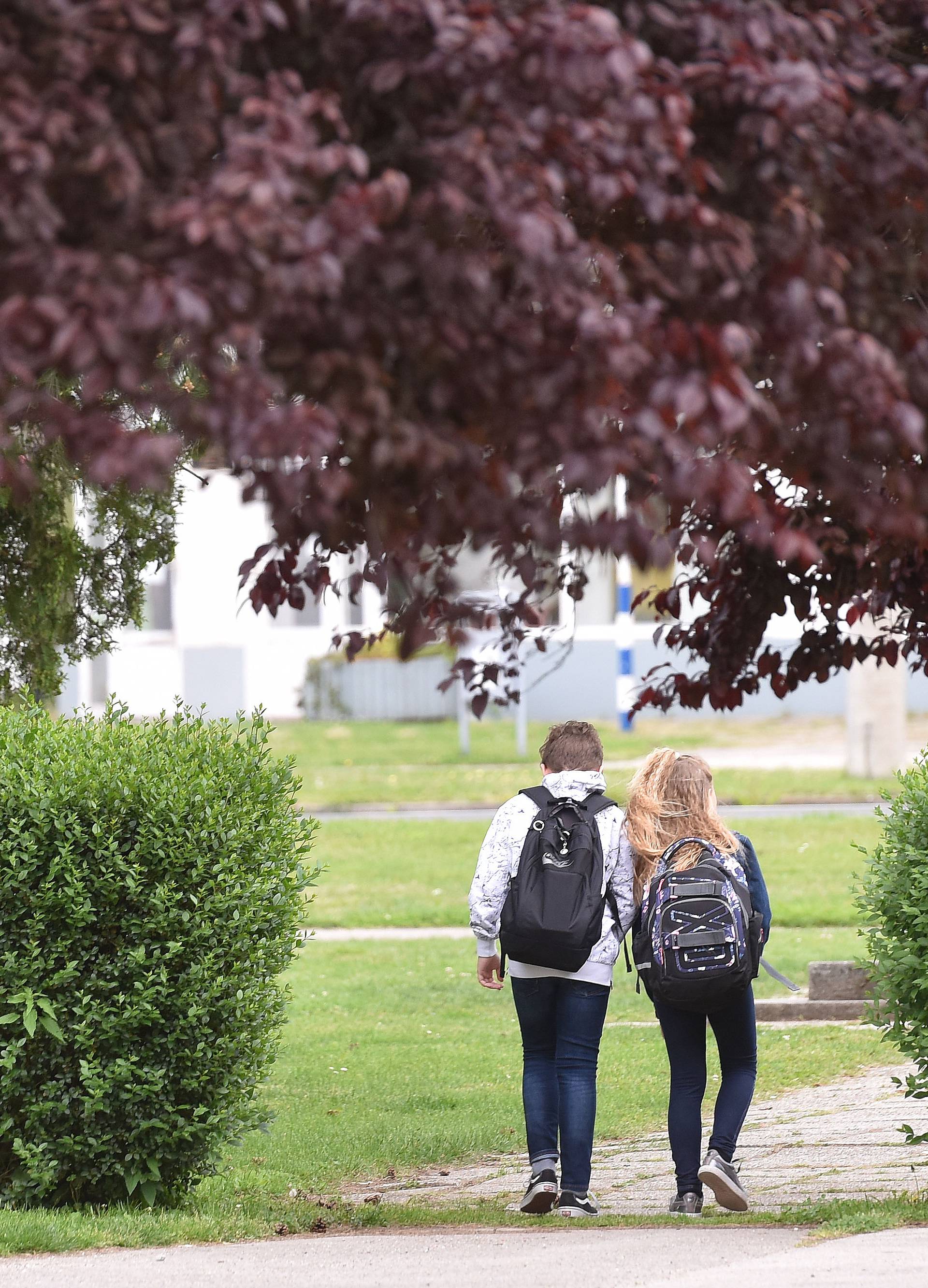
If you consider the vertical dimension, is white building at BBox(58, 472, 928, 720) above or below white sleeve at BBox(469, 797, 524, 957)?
above

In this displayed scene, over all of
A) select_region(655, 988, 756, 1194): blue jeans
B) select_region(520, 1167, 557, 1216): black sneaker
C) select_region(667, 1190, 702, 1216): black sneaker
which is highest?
select_region(655, 988, 756, 1194): blue jeans

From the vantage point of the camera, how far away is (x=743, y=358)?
2598 mm

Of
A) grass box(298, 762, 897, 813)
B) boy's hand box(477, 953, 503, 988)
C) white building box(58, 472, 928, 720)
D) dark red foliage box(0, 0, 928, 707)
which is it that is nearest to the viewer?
dark red foliage box(0, 0, 928, 707)

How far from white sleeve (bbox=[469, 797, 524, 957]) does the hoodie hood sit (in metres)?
0.17

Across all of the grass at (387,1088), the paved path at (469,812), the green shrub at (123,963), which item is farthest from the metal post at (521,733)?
the green shrub at (123,963)

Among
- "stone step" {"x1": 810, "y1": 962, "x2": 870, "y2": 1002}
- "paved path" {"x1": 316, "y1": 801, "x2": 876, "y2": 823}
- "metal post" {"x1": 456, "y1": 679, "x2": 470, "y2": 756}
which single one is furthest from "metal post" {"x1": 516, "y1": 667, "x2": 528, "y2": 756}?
"stone step" {"x1": 810, "y1": 962, "x2": 870, "y2": 1002}

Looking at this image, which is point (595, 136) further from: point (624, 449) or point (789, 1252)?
point (789, 1252)

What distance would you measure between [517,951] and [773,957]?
19.7 ft

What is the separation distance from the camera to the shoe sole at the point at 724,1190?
542cm

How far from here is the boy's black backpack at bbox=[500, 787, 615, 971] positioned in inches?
210

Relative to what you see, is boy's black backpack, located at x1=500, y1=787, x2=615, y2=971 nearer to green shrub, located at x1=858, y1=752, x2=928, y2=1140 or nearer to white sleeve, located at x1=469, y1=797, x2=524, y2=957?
white sleeve, located at x1=469, y1=797, x2=524, y2=957

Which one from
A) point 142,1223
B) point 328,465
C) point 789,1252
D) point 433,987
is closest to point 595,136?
point 328,465

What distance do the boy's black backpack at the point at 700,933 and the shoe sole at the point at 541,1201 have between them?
2.50ft

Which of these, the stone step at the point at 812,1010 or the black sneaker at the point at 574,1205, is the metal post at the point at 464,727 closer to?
the stone step at the point at 812,1010
